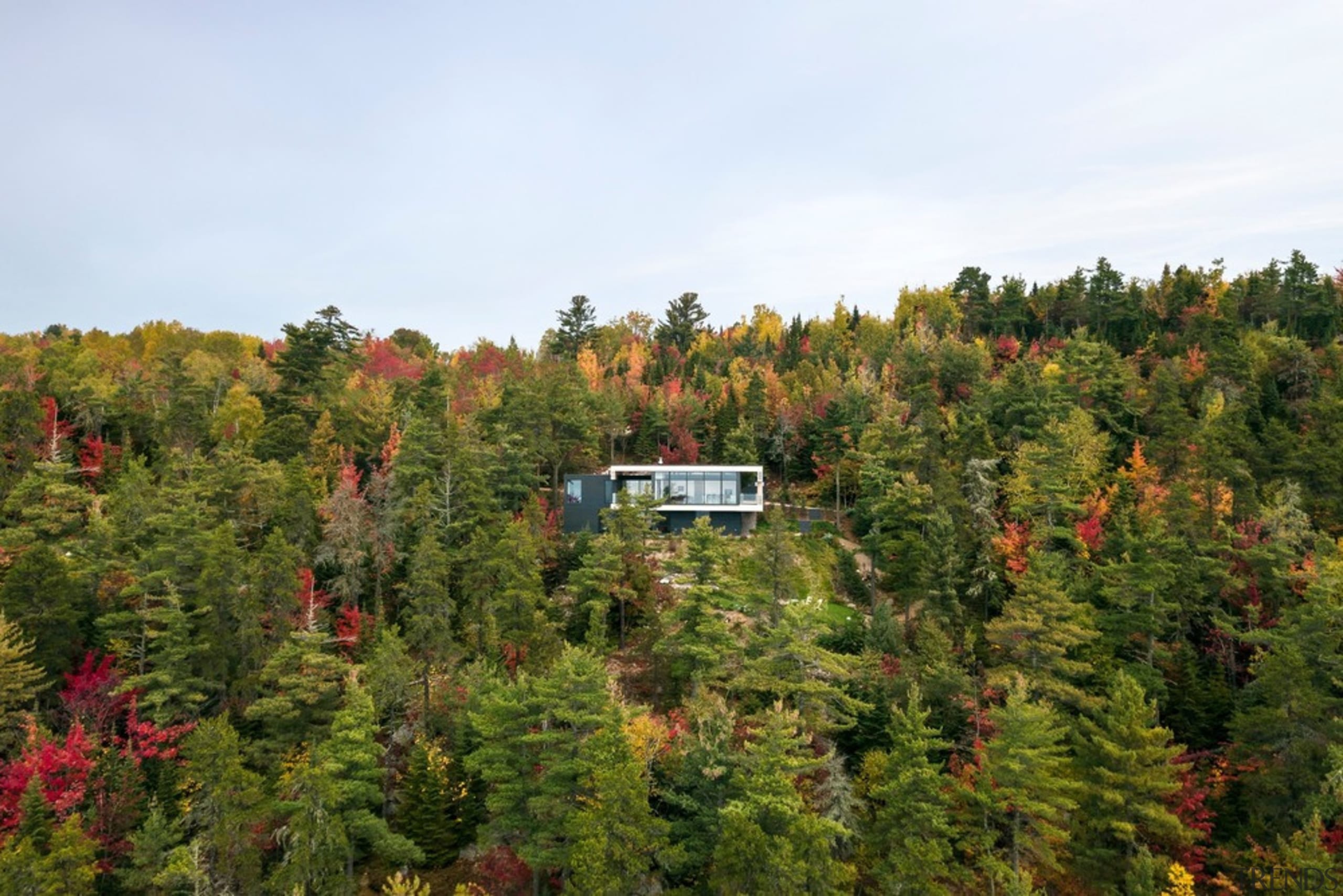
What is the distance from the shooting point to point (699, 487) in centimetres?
5244

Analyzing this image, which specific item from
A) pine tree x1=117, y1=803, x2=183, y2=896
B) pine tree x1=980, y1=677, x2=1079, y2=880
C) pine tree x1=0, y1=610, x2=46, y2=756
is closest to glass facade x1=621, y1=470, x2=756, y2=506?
pine tree x1=980, y1=677, x2=1079, y2=880

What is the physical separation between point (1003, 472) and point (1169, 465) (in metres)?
10.0

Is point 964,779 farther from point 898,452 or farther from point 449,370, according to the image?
point 449,370

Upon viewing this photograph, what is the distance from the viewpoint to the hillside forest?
24.7 meters

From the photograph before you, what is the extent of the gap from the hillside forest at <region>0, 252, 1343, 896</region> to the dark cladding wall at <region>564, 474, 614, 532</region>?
3175 mm

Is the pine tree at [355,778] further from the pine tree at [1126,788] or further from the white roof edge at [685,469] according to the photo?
Result: the white roof edge at [685,469]

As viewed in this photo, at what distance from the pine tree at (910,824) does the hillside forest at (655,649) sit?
16 cm

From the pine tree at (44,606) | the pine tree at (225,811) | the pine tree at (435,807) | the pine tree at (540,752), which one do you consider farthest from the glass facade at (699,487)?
the pine tree at (44,606)

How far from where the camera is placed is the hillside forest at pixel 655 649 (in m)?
24.7

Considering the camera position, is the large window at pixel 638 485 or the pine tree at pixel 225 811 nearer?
the pine tree at pixel 225 811

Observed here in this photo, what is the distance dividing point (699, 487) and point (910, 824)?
30.8m

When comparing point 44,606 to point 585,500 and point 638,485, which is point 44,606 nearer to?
point 585,500

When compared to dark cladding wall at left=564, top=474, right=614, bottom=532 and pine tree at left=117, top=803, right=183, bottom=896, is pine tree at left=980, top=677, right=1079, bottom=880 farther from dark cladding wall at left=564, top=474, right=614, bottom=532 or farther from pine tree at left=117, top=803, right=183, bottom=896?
dark cladding wall at left=564, top=474, right=614, bottom=532

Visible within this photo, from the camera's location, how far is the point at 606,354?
95.9 m
